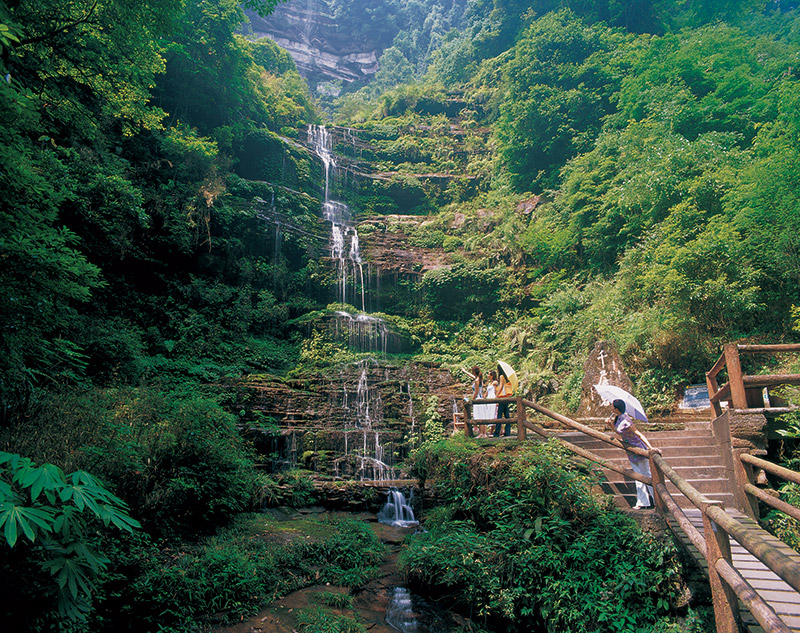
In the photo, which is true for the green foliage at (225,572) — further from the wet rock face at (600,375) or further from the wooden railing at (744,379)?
the wet rock face at (600,375)

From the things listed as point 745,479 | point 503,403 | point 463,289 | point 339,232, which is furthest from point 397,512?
point 339,232

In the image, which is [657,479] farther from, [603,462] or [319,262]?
[319,262]

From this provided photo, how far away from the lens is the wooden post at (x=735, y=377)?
5.92m

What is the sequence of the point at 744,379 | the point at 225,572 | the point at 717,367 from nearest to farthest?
the point at 225,572, the point at 744,379, the point at 717,367

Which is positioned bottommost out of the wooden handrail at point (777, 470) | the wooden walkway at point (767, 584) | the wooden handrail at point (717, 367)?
the wooden walkway at point (767, 584)

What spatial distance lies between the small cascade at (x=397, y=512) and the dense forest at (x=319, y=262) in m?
1.10

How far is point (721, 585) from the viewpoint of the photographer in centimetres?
324

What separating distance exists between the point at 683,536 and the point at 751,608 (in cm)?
269

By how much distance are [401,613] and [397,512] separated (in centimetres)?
420

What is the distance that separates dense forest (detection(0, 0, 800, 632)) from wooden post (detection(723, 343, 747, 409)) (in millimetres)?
2632

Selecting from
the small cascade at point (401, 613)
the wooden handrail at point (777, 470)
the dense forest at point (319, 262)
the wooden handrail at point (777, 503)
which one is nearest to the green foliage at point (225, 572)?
the dense forest at point (319, 262)

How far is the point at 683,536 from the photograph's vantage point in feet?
15.3

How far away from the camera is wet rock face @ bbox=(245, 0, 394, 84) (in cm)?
5003

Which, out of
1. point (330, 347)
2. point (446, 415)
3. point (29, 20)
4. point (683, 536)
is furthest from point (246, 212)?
point (683, 536)
